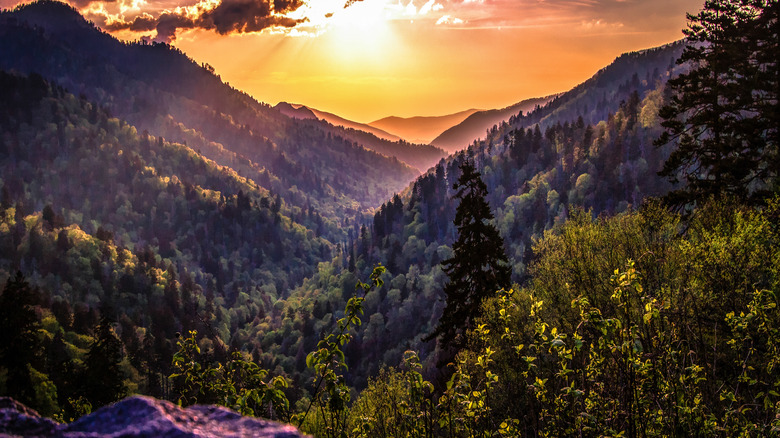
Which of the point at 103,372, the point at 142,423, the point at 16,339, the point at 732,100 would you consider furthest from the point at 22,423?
the point at 103,372

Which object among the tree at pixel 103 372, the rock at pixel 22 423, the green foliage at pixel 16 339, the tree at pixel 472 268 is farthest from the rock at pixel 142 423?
the green foliage at pixel 16 339

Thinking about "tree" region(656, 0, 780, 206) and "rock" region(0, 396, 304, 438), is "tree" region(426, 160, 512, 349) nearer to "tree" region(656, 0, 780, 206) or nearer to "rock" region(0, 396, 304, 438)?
"tree" region(656, 0, 780, 206)

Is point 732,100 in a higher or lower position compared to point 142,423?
higher

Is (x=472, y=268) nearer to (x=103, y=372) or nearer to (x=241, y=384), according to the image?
(x=241, y=384)

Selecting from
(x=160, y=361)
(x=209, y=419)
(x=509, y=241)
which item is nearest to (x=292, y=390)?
(x=160, y=361)

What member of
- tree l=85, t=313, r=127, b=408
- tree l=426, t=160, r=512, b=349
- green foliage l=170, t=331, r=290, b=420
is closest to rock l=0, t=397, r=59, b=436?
green foliage l=170, t=331, r=290, b=420

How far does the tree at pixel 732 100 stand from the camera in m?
22.6

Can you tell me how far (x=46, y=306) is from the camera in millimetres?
152250

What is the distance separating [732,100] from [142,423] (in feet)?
94.9

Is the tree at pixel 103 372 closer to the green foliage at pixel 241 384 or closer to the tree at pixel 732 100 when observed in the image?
the green foliage at pixel 241 384

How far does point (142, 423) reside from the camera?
3447mm

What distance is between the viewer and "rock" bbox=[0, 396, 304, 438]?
11.0 ft

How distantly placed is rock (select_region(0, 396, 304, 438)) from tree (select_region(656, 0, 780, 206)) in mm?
25787

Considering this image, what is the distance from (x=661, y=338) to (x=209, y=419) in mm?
6971
